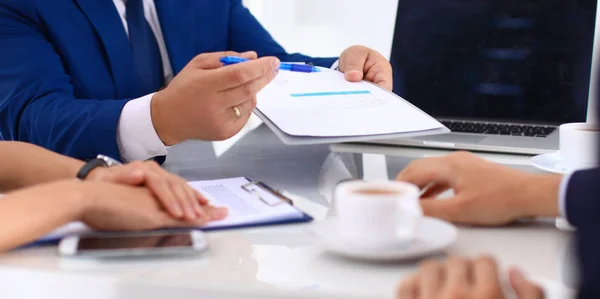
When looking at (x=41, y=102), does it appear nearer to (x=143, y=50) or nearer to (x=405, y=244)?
(x=143, y=50)

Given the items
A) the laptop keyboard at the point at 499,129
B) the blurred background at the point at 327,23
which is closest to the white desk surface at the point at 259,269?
the laptop keyboard at the point at 499,129

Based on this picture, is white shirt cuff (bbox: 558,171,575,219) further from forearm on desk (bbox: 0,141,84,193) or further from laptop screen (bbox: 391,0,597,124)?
laptop screen (bbox: 391,0,597,124)

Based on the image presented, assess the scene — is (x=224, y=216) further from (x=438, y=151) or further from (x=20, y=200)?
(x=438, y=151)

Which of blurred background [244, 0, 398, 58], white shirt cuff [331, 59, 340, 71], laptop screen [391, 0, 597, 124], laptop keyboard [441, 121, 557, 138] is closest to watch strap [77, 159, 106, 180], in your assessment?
white shirt cuff [331, 59, 340, 71]

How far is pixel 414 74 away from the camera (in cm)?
197

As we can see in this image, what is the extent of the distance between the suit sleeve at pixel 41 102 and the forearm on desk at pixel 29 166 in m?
0.24

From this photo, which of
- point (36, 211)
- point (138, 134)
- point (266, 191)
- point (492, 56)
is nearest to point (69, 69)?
point (138, 134)

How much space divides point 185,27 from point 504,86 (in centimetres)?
81

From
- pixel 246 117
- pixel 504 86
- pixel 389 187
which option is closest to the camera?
pixel 389 187

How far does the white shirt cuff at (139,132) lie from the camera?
130 centimetres

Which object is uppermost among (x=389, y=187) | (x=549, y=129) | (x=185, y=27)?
(x=185, y=27)

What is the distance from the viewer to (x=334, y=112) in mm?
1245

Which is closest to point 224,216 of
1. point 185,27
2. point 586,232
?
point 586,232

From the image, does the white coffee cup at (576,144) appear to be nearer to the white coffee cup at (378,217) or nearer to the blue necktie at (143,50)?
the white coffee cup at (378,217)
